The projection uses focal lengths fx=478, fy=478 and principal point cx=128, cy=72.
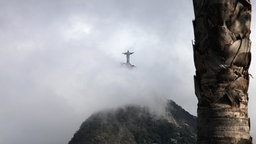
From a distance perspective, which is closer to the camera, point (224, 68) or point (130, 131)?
point (224, 68)

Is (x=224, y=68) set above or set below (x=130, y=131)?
below

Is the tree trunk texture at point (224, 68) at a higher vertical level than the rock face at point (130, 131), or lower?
lower

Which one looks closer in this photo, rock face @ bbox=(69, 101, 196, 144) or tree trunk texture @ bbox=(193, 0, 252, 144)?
tree trunk texture @ bbox=(193, 0, 252, 144)

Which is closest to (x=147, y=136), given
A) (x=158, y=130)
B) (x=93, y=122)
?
(x=158, y=130)

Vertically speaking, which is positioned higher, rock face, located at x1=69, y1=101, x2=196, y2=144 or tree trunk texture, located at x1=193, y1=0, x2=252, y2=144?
rock face, located at x1=69, y1=101, x2=196, y2=144

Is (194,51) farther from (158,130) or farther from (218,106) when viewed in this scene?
(158,130)
